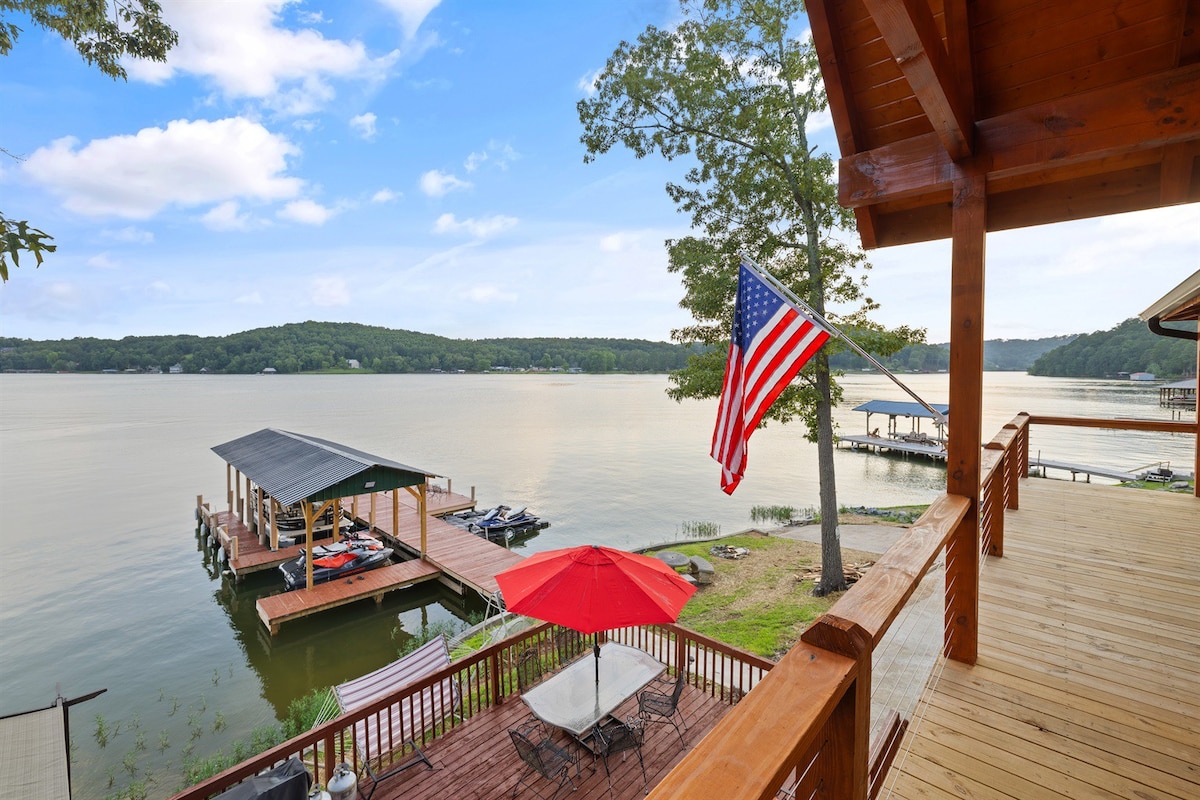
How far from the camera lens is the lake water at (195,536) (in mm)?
9867

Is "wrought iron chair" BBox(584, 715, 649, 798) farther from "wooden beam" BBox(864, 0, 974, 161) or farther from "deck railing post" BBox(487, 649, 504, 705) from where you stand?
"wooden beam" BBox(864, 0, 974, 161)

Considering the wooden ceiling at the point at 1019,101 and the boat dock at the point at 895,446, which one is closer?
the wooden ceiling at the point at 1019,101

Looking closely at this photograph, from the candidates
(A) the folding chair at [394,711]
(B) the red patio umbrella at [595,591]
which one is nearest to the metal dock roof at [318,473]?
(A) the folding chair at [394,711]

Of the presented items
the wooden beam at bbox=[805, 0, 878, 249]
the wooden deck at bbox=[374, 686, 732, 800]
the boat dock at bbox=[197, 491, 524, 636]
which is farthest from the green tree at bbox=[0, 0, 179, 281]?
the boat dock at bbox=[197, 491, 524, 636]

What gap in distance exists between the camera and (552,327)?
154 meters

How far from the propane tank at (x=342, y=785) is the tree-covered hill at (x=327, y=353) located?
9144 cm

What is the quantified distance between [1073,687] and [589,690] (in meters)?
4.18

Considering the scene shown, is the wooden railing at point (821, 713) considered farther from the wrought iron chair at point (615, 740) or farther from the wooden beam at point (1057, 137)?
the wrought iron chair at point (615, 740)

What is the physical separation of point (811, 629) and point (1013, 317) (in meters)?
145

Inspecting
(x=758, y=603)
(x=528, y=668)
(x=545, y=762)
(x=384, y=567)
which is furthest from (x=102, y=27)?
(x=758, y=603)

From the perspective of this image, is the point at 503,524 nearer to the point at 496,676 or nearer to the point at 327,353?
the point at 496,676

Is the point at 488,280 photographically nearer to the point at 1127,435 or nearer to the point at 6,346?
the point at 6,346

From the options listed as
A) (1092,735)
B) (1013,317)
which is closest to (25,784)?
(1092,735)

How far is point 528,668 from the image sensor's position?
773cm
